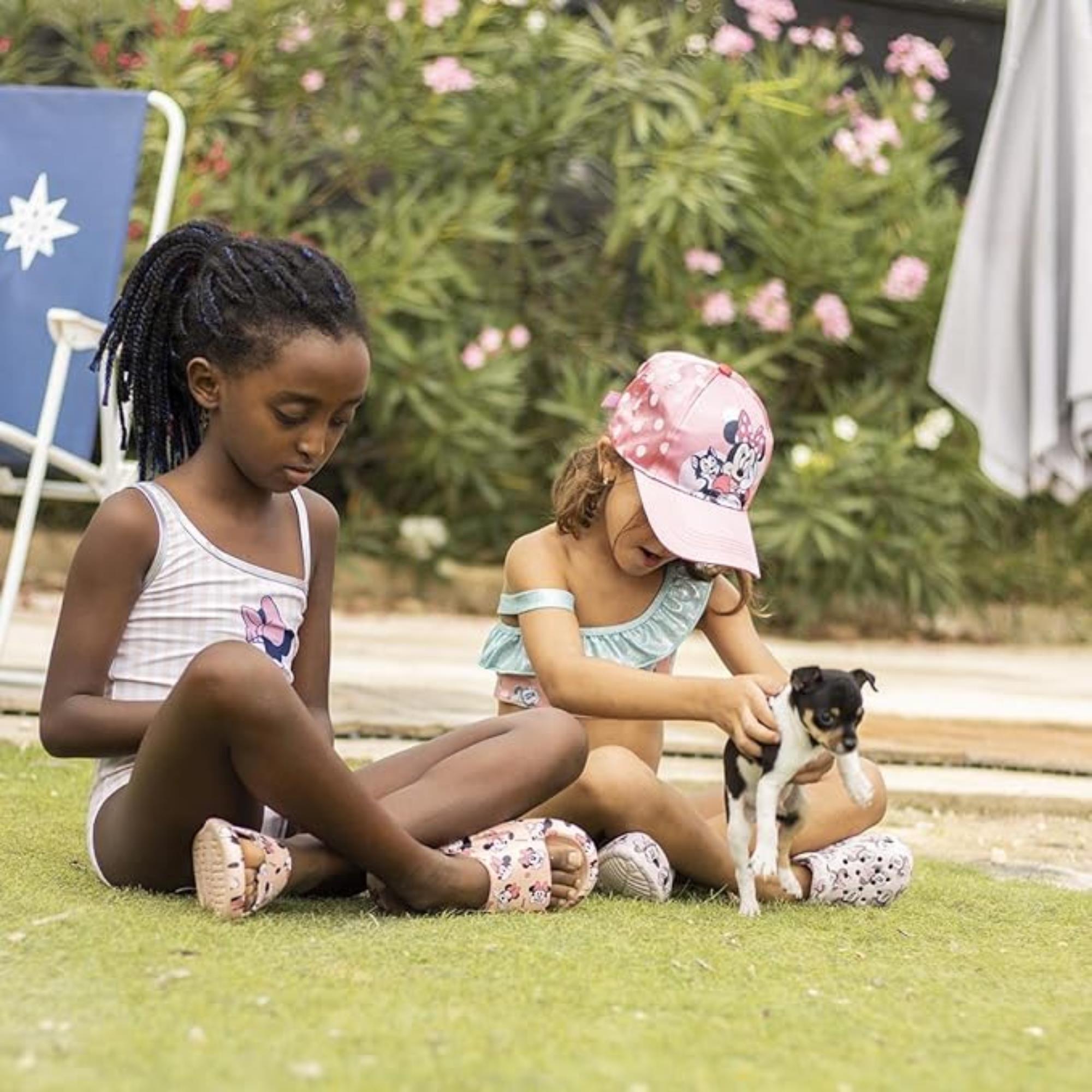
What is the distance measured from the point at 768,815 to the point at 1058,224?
131 inches

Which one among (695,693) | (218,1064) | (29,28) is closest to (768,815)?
(695,693)

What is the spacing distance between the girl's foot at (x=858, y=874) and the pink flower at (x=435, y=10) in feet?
15.0

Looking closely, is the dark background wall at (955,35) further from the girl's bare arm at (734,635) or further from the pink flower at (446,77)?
the girl's bare arm at (734,635)

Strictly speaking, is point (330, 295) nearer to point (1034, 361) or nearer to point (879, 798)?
point (879, 798)

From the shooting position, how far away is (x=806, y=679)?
2.25m

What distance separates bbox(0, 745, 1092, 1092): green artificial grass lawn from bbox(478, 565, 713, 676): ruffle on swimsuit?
36 cm

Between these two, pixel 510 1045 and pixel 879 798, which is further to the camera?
pixel 879 798

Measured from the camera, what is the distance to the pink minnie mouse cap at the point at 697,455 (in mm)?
2578

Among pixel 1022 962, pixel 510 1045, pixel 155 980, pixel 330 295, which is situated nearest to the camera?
pixel 510 1045

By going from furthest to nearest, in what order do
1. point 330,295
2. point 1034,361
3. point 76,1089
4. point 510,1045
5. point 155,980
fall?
point 1034,361, point 330,295, point 155,980, point 510,1045, point 76,1089

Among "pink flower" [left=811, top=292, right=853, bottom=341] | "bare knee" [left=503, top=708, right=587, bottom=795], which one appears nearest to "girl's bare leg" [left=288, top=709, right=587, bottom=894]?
"bare knee" [left=503, top=708, right=587, bottom=795]

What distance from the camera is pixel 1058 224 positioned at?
17.3ft

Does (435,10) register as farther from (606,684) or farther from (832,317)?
(606,684)

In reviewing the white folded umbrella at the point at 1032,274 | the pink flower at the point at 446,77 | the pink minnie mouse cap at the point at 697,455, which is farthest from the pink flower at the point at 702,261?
the pink minnie mouse cap at the point at 697,455
